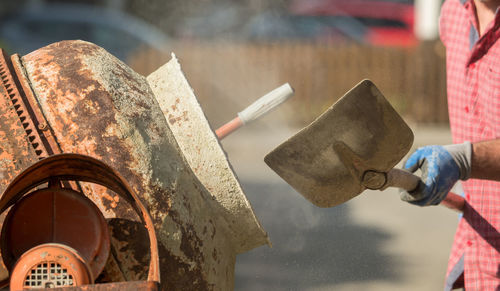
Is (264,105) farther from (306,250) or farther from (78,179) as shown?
(306,250)

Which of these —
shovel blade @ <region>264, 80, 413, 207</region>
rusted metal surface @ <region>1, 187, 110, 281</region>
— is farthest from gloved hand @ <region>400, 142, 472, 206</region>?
rusted metal surface @ <region>1, 187, 110, 281</region>

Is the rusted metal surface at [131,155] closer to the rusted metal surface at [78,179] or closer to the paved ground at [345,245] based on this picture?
the rusted metal surface at [78,179]

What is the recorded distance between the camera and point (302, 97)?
13.0 m

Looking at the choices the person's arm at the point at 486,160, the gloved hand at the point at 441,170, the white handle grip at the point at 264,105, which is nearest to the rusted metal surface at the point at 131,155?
the white handle grip at the point at 264,105

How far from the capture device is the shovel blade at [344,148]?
1.91m

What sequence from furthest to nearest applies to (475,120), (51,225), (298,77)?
(298,77) < (475,120) < (51,225)

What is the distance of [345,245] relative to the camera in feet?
12.3

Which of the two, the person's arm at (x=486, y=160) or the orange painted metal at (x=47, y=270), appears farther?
the person's arm at (x=486, y=160)

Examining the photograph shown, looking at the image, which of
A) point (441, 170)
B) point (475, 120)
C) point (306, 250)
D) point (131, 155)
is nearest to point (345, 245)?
point (306, 250)

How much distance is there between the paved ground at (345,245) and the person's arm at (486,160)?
49.3 inches

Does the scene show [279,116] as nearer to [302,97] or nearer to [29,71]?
[302,97]

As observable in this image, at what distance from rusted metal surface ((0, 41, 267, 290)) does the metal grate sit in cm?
22

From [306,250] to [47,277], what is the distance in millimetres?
3129

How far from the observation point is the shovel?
1.91 meters
